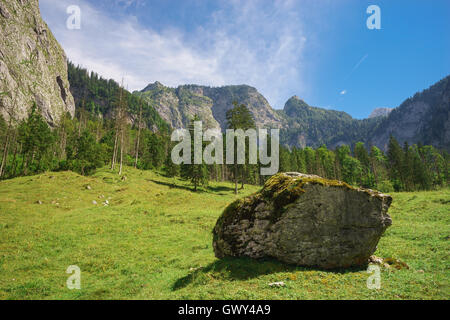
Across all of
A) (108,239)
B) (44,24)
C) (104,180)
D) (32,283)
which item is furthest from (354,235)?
(44,24)

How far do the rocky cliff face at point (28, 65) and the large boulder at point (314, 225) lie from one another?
11760 cm

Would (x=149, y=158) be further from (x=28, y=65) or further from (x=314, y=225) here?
(x=28, y=65)

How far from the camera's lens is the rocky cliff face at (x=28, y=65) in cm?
10369

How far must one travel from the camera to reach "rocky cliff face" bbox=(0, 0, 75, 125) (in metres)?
104

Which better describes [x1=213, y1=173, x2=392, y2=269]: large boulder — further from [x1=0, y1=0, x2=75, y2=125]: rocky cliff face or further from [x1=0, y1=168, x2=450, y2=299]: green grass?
[x1=0, y1=0, x2=75, y2=125]: rocky cliff face

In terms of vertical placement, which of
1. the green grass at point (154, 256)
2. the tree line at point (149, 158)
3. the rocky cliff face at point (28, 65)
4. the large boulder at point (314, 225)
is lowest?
the green grass at point (154, 256)

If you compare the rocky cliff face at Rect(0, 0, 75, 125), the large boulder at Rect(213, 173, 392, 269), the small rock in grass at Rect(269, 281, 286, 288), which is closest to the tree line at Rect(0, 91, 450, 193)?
the large boulder at Rect(213, 173, 392, 269)

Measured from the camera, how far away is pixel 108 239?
1655 centimetres

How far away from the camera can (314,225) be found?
9516mm

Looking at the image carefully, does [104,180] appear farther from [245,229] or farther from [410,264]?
[410,264]

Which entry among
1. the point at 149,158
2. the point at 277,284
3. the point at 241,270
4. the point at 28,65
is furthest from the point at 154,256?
the point at 28,65

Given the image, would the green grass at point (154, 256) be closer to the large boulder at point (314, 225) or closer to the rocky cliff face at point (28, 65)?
the large boulder at point (314, 225)

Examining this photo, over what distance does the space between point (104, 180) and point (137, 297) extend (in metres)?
34.4

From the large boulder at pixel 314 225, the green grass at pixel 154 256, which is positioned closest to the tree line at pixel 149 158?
the green grass at pixel 154 256
